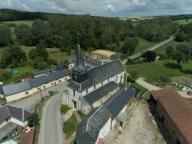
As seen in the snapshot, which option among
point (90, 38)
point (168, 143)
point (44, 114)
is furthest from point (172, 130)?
point (90, 38)

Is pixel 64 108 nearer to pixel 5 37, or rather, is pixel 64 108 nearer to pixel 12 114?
pixel 12 114

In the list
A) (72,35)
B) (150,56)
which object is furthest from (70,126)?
(72,35)

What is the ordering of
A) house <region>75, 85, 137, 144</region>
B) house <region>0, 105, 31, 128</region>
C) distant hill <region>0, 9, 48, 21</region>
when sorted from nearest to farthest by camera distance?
house <region>75, 85, 137, 144</region>, house <region>0, 105, 31, 128</region>, distant hill <region>0, 9, 48, 21</region>

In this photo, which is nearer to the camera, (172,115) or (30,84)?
(172,115)

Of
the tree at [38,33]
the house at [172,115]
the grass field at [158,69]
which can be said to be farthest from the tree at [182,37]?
the house at [172,115]

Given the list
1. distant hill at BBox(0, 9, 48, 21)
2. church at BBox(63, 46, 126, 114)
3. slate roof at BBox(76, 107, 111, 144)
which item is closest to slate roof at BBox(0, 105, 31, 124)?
church at BBox(63, 46, 126, 114)

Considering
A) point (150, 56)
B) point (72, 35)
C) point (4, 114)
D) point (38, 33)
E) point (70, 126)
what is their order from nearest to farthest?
point (70, 126) < point (4, 114) < point (150, 56) < point (72, 35) < point (38, 33)

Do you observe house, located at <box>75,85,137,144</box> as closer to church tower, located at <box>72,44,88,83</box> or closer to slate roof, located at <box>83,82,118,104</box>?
slate roof, located at <box>83,82,118,104</box>
